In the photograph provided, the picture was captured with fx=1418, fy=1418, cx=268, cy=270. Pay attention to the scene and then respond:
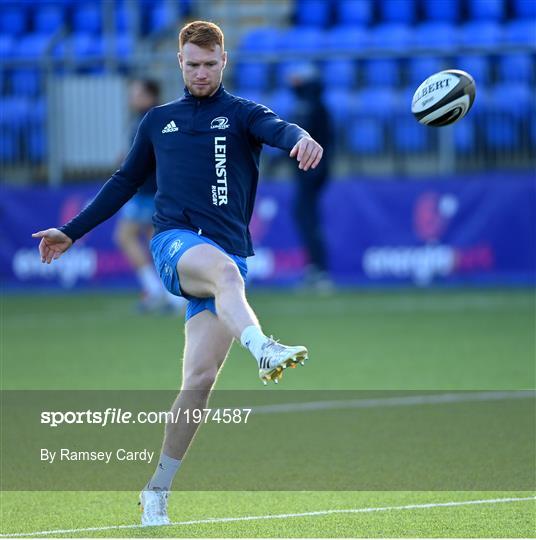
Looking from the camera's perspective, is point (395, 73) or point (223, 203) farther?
point (395, 73)

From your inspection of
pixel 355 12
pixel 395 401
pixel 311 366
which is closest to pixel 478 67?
pixel 355 12

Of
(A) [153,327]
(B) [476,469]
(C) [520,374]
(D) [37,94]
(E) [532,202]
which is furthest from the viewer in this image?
(D) [37,94]

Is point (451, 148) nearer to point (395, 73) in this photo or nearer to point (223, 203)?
point (395, 73)

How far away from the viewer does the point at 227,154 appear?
21.5ft

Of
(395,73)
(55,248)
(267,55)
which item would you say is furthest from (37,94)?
(55,248)

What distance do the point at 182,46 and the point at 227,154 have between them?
54 centimetres

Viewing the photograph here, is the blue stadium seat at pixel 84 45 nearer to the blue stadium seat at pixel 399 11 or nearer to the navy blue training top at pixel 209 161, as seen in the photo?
the blue stadium seat at pixel 399 11

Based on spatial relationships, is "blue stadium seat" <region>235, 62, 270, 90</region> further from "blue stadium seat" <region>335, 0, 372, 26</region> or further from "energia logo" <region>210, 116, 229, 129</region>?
"energia logo" <region>210, 116, 229, 129</region>

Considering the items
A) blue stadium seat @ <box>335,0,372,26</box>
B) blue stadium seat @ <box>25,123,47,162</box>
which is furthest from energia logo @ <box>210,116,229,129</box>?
blue stadium seat @ <box>335,0,372,26</box>

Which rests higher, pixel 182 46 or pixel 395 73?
pixel 182 46

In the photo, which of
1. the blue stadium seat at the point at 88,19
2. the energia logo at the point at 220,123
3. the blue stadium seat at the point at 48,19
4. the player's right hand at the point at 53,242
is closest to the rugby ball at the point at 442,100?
the energia logo at the point at 220,123

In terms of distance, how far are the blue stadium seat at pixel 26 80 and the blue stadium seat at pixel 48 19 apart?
4.40 metres

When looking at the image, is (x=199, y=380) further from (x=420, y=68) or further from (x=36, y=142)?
(x=36, y=142)

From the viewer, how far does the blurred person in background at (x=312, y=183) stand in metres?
18.0
